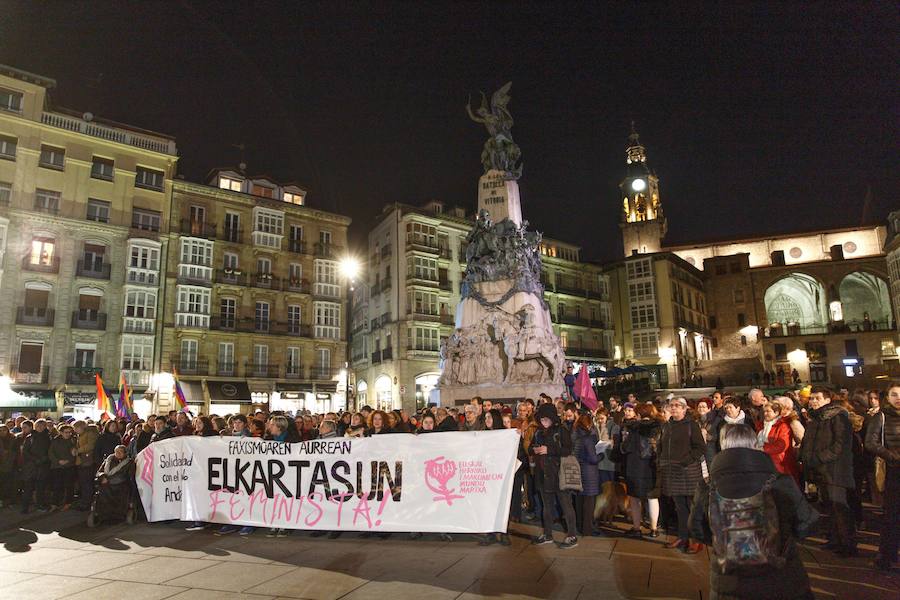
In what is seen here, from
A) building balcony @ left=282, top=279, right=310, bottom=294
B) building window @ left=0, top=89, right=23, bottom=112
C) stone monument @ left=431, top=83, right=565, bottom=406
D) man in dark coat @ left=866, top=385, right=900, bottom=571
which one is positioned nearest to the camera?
man in dark coat @ left=866, top=385, right=900, bottom=571

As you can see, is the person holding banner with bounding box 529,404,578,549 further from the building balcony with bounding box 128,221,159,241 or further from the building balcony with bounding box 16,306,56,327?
the building balcony with bounding box 128,221,159,241

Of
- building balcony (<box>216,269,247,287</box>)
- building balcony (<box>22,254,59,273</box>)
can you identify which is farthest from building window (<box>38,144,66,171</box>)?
building balcony (<box>216,269,247,287</box>)

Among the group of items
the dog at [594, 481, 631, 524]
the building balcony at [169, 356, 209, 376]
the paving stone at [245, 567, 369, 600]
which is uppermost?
the building balcony at [169, 356, 209, 376]

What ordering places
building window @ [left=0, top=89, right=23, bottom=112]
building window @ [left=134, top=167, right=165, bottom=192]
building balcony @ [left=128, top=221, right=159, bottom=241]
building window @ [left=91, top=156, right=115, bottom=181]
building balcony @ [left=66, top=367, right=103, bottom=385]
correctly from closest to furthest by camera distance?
building balcony @ [left=66, top=367, right=103, bottom=385] < building window @ [left=0, top=89, right=23, bottom=112] < building window @ [left=91, top=156, right=115, bottom=181] < building balcony @ [left=128, top=221, right=159, bottom=241] < building window @ [left=134, top=167, right=165, bottom=192]

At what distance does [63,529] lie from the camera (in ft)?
32.1

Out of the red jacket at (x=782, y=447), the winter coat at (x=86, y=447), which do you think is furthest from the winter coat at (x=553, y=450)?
the winter coat at (x=86, y=447)

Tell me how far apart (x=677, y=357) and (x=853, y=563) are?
49105 millimetres

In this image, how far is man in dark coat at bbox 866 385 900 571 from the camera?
6.07 m

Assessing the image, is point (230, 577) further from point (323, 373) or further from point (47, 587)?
point (323, 373)

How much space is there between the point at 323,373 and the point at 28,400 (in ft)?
57.7

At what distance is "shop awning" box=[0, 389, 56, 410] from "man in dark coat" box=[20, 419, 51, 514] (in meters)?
20.6

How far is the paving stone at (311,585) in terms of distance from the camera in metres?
5.80

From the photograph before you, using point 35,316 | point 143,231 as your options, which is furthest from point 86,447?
point 143,231

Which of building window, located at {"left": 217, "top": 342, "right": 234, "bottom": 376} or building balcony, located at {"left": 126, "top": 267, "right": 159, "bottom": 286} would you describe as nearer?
building balcony, located at {"left": 126, "top": 267, "right": 159, "bottom": 286}
